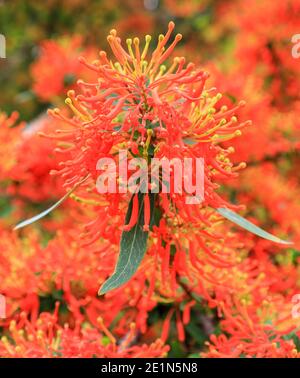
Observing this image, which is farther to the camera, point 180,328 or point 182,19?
point 182,19

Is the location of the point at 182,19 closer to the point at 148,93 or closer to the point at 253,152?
the point at 253,152

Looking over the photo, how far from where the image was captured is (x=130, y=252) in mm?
1073

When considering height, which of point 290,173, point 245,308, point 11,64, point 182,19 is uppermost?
point 182,19

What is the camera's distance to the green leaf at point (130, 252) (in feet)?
3.41

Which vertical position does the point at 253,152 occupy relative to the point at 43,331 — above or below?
above

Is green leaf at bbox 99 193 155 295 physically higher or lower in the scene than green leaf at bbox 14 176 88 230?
lower

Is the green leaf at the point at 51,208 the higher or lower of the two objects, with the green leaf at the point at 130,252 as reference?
higher

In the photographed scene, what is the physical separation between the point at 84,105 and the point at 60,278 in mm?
511

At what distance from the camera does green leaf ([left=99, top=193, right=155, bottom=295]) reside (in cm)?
104

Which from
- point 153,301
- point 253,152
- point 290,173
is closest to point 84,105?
point 153,301

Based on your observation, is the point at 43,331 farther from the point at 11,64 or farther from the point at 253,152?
the point at 11,64

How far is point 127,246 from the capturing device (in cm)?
108
